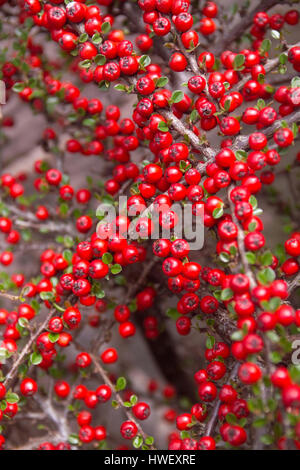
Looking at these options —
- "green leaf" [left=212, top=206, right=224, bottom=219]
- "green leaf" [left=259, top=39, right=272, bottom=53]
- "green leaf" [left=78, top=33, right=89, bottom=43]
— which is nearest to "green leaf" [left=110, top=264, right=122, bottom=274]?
"green leaf" [left=212, top=206, right=224, bottom=219]

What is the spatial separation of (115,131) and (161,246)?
0.66 metres

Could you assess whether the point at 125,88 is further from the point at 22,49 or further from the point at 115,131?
the point at 22,49

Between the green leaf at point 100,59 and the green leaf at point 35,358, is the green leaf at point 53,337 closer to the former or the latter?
the green leaf at point 35,358

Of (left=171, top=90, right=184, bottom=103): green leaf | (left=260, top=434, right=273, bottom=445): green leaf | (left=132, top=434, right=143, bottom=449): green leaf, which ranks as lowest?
(left=132, top=434, right=143, bottom=449): green leaf

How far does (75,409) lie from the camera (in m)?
1.79

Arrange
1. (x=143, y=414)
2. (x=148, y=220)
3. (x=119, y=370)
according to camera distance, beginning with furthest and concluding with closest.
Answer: (x=119, y=370)
(x=143, y=414)
(x=148, y=220)

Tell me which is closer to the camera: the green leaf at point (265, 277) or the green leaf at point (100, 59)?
the green leaf at point (265, 277)

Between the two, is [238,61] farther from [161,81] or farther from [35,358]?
[35,358]

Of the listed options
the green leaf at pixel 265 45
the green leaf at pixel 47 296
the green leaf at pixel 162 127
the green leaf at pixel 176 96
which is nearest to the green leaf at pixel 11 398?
the green leaf at pixel 47 296

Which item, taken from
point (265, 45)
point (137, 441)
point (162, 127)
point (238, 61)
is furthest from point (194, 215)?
point (137, 441)

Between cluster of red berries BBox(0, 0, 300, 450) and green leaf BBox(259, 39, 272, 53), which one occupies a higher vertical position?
green leaf BBox(259, 39, 272, 53)

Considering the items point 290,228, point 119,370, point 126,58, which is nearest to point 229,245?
point 126,58

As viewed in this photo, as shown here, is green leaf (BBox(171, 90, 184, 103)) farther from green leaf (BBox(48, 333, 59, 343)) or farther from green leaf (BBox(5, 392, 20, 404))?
green leaf (BBox(5, 392, 20, 404))

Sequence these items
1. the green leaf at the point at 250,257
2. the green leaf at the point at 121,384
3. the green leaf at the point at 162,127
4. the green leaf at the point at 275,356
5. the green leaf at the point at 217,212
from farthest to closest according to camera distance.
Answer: the green leaf at the point at 121,384 → the green leaf at the point at 162,127 → the green leaf at the point at 217,212 → the green leaf at the point at 250,257 → the green leaf at the point at 275,356
